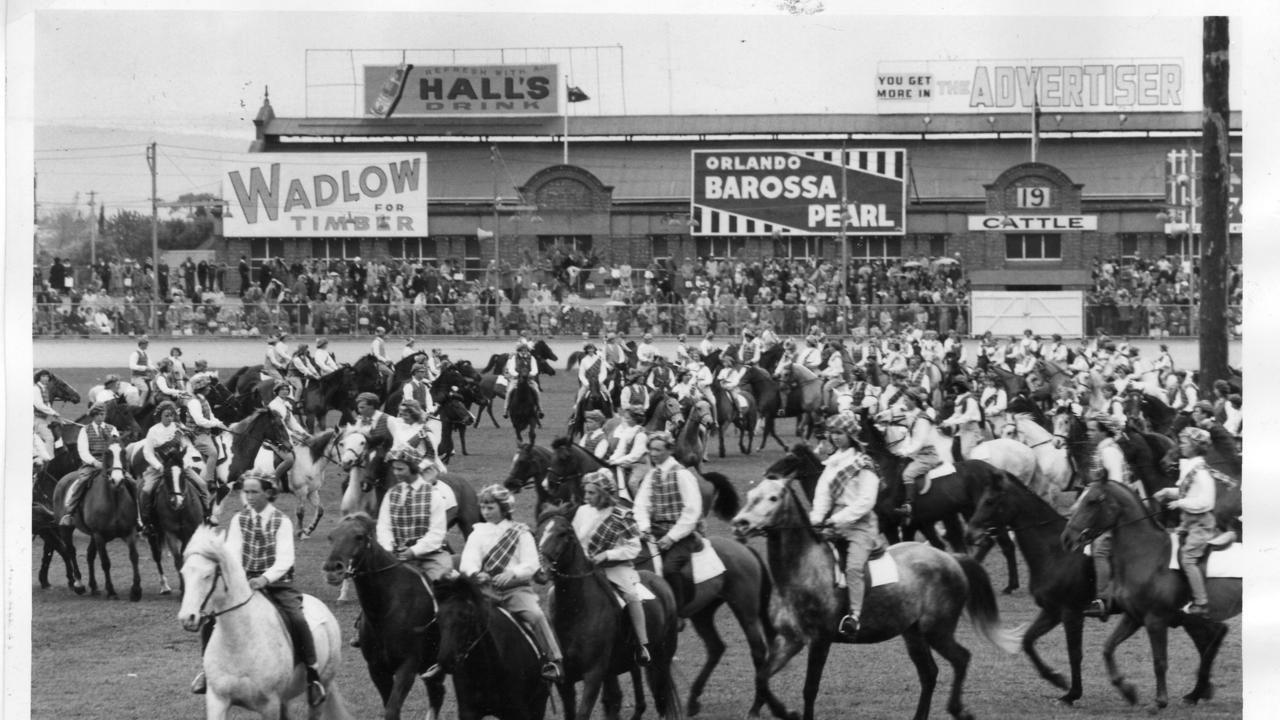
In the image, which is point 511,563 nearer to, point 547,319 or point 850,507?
point 850,507

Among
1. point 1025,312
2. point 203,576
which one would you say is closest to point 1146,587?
point 203,576

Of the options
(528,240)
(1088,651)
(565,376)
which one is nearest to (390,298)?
(565,376)

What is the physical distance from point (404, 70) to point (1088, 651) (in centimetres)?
4313

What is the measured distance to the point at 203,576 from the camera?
10.1 m

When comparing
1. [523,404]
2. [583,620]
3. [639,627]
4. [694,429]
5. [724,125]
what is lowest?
[639,627]

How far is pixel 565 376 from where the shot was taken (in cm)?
4212

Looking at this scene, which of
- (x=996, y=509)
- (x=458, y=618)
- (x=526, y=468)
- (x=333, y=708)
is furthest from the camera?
(x=526, y=468)

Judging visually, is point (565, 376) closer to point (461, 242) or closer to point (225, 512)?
point (461, 242)

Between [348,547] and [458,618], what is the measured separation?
115 centimetres

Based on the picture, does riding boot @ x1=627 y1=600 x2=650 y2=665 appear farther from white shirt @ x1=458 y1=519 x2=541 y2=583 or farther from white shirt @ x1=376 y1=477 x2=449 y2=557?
white shirt @ x1=376 y1=477 x2=449 y2=557

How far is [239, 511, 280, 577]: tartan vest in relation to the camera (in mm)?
11273

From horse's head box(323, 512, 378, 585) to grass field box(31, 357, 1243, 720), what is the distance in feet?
5.54

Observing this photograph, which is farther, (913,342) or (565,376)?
(565,376)

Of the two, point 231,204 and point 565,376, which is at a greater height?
point 231,204
